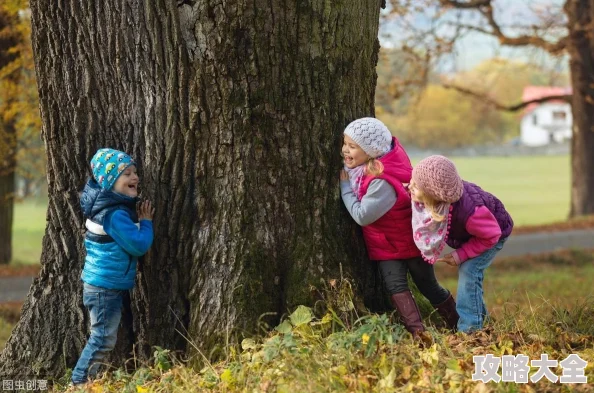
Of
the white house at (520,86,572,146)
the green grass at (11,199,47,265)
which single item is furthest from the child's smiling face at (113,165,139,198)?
the white house at (520,86,572,146)

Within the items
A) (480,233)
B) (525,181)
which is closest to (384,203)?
(480,233)

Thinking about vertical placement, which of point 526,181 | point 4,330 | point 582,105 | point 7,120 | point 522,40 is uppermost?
point 522,40

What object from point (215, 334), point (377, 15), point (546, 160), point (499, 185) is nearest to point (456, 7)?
point (377, 15)

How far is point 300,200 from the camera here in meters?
4.77

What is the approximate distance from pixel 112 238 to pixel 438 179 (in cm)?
203

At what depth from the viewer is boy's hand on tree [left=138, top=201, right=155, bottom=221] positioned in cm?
481

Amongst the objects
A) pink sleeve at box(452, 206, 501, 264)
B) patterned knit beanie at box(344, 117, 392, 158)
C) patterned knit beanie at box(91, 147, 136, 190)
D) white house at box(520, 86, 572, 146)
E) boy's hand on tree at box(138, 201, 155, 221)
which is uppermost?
white house at box(520, 86, 572, 146)

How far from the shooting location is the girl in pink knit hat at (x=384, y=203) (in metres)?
4.75

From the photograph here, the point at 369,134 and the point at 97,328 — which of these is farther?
the point at 97,328

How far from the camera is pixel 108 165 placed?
4.73 m

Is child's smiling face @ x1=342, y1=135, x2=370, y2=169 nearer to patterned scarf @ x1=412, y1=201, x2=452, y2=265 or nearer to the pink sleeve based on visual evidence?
patterned scarf @ x1=412, y1=201, x2=452, y2=265

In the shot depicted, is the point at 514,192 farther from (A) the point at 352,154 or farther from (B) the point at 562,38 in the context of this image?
(A) the point at 352,154

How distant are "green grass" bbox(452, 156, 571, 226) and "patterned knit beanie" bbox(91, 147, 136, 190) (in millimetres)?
32764

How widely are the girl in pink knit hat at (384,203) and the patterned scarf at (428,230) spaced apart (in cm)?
14
